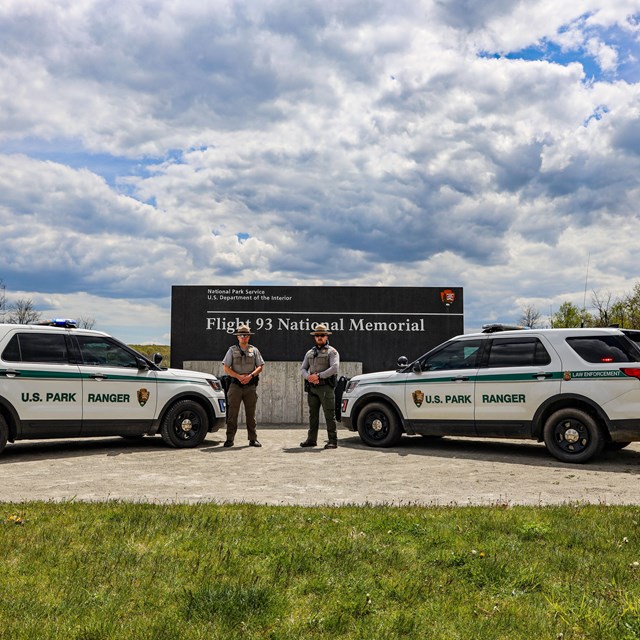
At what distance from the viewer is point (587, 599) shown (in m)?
4.35

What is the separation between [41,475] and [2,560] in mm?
4233

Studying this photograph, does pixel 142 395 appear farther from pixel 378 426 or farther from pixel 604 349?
pixel 604 349

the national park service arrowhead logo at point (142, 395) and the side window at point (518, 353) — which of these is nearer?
the side window at point (518, 353)

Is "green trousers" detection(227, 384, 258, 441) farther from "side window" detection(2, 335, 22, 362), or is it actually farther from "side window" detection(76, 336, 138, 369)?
"side window" detection(2, 335, 22, 362)

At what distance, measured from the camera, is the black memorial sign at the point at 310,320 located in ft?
59.9

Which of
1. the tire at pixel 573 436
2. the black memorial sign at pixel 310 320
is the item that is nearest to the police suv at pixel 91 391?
the tire at pixel 573 436

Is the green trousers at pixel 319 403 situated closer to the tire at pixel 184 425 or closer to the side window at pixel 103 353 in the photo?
the tire at pixel 184 425

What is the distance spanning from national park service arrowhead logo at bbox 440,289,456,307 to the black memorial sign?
1.0 inches

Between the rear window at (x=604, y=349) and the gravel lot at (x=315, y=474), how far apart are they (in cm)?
148

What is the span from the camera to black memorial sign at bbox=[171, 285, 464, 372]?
59.9 feet

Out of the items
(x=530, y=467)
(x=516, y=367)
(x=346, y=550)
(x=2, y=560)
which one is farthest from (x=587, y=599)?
(x=516, y=367)

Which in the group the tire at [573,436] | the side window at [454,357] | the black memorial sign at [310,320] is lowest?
the tire at [573,436]

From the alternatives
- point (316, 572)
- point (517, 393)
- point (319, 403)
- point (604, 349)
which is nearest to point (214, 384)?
point (319, 403)

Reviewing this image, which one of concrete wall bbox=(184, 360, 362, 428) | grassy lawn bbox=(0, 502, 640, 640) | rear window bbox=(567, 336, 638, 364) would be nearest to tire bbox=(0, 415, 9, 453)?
grassy lawn bbox=(0, 502, 640, 640)
